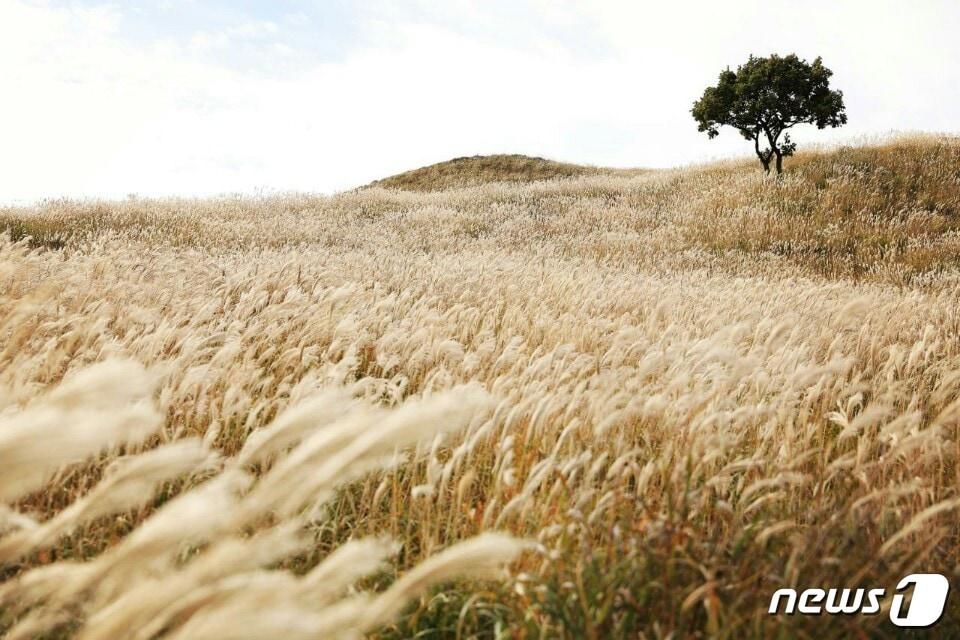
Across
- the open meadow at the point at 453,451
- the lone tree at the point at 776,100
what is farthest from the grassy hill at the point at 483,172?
the open meadow at the point at 453,451

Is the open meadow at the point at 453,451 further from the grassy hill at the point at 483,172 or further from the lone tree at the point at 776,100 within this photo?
the grassy hill at the point at 483,172

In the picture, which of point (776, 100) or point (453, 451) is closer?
point (453, 451)

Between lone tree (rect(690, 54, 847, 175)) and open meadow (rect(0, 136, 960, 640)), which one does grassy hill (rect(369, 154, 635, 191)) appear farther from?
open meadow (rect(0, 136, 960, 640))

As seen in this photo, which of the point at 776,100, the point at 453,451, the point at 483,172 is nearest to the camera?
the point at 453,451

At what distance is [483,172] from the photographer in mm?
44469

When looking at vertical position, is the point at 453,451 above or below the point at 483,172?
below

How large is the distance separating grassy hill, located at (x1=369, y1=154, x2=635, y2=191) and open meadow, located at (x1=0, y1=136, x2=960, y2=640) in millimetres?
32243

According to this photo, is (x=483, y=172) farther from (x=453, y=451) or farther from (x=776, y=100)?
(x=453, y=451)

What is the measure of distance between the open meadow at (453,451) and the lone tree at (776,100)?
16.2 meters

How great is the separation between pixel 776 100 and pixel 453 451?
88.6 ft

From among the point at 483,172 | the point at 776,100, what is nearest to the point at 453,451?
the point at 776,100

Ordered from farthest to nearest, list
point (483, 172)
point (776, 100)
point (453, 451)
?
point (483, 172), point (776, 100), point (453, 451)

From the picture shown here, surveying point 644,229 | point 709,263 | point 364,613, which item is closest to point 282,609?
point 364,613

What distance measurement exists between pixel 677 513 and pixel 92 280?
5.92m
